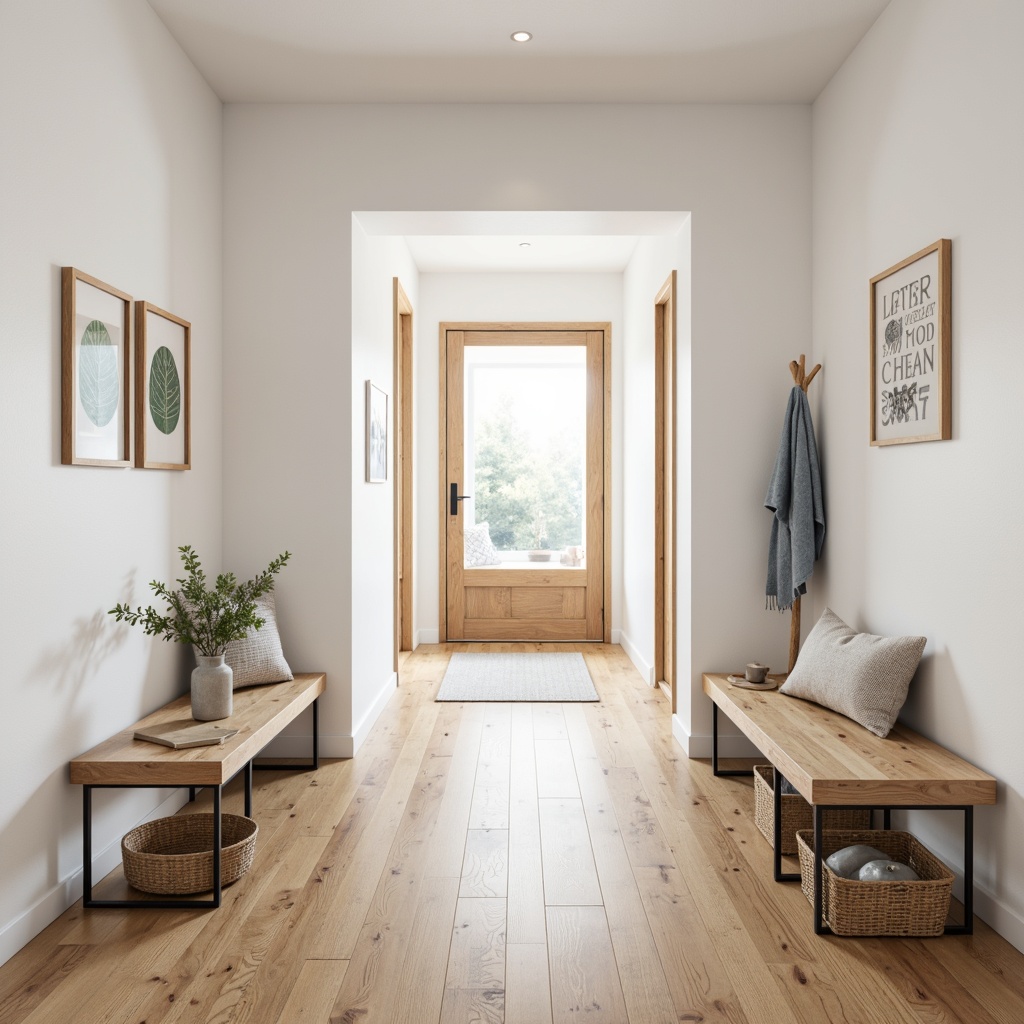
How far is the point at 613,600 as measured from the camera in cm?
638

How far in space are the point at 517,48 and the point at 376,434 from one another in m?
1.87

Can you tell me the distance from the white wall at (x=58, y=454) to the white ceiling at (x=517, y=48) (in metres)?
0.29

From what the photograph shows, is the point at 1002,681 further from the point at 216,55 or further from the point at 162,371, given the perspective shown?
the point at 216,55

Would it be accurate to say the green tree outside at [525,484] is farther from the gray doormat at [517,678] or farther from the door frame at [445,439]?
the gray doormat at [517,678]

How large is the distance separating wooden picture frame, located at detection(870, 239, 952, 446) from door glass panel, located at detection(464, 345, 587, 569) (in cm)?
353

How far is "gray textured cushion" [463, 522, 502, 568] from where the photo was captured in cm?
638

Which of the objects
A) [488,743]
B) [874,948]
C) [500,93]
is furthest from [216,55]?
[874,948]

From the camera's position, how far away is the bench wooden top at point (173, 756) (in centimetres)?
238

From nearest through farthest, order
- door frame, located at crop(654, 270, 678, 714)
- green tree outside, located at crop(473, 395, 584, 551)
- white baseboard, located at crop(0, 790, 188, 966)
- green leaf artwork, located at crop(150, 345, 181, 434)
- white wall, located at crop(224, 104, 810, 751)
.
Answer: white baseboard, located at crop(0, 790, 188, 966) → green leaf artwork, located at crop(150, 345, 181, 434) → white wall, located at crop(224, 104, 810, 751) → door frame, located at crop(654, 270, 678, 714) → green tree outside, located at crop(473, 395, 584, 551)

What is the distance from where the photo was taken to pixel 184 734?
260 cm

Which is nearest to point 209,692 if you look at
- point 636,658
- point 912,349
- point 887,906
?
point 887,906

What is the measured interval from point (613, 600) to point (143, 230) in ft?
14.2

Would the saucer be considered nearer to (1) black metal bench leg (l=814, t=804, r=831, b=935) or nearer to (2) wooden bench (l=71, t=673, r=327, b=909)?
(1) black metal bench leg (l=814, t=804, r=831, b=935)

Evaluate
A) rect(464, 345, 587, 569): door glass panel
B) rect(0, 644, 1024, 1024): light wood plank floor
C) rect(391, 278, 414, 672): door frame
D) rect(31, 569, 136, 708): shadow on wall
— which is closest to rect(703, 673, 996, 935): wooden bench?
rect(0, 644, 1024, 1024): light wood plank floor
